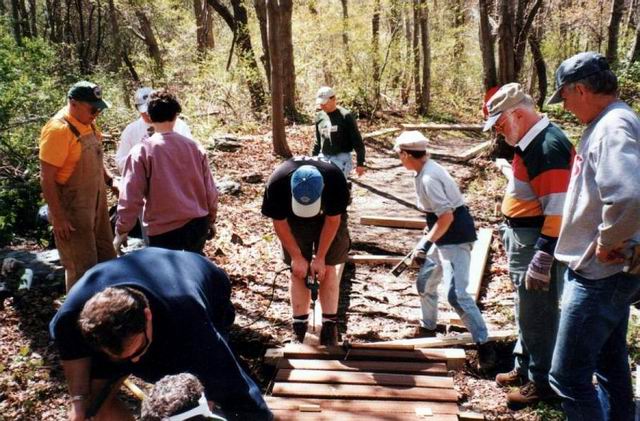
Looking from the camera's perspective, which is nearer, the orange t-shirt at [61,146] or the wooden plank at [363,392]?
the wooden plank at [363,392]

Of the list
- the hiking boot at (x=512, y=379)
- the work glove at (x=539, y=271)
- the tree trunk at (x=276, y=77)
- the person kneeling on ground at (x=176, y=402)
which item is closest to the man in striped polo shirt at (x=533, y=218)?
the work glove at (x=539, y=271)

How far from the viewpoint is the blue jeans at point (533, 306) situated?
137 inches

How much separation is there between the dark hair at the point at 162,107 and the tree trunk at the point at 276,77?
6378 mm

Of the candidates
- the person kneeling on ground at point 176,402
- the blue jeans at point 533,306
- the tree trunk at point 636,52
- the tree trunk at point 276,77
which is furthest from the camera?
the tree trunk at point 636,52

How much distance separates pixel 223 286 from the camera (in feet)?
9.50

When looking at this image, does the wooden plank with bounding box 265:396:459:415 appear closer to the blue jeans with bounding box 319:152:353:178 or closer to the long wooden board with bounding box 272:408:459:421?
the long wooden board with bounding box 272:408:459:421

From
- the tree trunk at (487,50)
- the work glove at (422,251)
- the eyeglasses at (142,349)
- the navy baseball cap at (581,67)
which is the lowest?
the work glove at (422,251)

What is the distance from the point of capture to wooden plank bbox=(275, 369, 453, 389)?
3.70 metres

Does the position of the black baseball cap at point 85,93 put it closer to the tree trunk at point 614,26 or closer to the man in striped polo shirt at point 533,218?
the man in striped polo shirt at point 533,218

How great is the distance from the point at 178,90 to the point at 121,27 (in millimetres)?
9738

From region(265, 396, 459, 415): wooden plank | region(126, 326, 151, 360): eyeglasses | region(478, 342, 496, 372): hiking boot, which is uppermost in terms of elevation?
region(126, 326, 151, 360): eyeglasses

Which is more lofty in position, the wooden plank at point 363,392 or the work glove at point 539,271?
the work glove at point 539,271

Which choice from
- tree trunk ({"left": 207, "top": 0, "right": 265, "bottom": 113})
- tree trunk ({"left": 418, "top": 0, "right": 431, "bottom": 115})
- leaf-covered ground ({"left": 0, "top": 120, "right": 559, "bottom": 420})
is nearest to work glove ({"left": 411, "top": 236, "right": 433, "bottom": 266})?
leaf-covered ground ({"left": 0, "top": 120, "right": 559, "bottom": 420})

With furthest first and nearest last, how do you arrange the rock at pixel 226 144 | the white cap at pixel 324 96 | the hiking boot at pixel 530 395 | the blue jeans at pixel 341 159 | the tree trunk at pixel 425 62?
the tree trunk at pixel 425 62 → the rock at pixel 226 144 → the blue jeans at pixel 341 159 → the white cap at pixel 324 96 → the hiking boot at pixel 530 395
